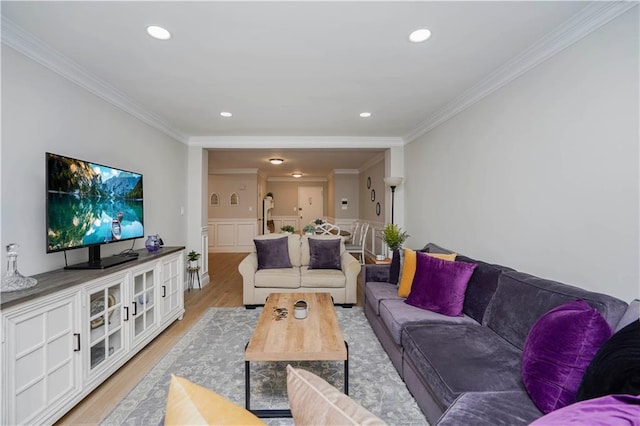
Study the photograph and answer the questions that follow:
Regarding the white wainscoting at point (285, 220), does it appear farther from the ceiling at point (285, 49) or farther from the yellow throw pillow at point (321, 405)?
the yellow throw pillow at point (321, 405)

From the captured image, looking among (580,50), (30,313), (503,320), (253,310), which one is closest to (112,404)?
(30,313)

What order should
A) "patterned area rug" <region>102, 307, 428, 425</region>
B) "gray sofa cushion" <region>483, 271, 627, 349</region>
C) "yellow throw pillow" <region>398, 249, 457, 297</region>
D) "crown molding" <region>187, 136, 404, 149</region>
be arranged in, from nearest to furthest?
"gray sofa cushion" <region>483, 271, 627, 349</region>, "patterned area rug" <region>102, 307, 428, 425</region>, "yellow throw pillow" <region>398, 249, 457, 297</region>, "crown molding" <region>187, 136, 404, 149</region>

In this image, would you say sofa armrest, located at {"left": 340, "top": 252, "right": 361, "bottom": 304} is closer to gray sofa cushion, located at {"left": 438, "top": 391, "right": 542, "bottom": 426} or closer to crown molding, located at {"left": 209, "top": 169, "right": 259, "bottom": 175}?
gray sofa cushion, located at {"left": 438, "top": 391, "right": 542, "bottom": 426}

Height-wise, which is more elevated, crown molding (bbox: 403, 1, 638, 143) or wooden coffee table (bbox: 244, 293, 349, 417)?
crown molding (bbox: 403, 1, 638, 143)

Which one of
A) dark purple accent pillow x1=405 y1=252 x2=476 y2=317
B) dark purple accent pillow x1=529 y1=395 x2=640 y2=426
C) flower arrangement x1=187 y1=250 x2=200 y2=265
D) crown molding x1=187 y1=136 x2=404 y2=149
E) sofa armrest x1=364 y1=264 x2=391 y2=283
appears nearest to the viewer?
dark purple accent pillow x1=529 y1=395 x2=640 y2=426

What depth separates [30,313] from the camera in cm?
156

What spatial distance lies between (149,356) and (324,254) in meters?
2.27

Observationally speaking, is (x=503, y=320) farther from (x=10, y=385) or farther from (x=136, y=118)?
(x=136, y=118)

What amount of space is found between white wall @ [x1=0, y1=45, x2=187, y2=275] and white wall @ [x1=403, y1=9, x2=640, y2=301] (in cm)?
362

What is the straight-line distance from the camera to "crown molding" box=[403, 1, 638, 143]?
1.61 meters

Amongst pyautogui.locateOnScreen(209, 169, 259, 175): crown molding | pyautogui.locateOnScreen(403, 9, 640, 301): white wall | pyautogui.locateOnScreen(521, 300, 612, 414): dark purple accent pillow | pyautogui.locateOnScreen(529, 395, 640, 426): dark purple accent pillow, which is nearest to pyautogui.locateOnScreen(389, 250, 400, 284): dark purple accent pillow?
pyautogui.locateOnScreen(403, 9, 640, 301): white wall

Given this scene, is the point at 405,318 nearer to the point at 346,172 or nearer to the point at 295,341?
the point at 295,341

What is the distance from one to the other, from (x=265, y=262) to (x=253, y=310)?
2.09 feet

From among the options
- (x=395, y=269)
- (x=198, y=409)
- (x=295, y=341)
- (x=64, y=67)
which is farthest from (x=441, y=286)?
(x=64, y=67)
